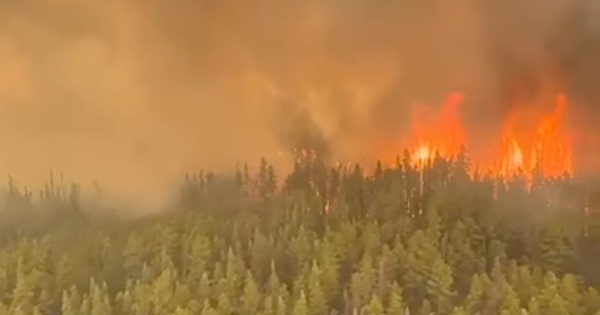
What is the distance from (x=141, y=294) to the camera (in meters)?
12.7

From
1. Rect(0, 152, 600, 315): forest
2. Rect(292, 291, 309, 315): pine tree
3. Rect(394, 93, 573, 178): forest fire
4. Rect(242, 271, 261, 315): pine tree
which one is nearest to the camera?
Rect(292, 291, 309, 315): pine tree

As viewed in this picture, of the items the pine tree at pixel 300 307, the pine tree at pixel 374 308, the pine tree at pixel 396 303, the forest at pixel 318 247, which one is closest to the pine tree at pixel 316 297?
the forest at pixel 318 247

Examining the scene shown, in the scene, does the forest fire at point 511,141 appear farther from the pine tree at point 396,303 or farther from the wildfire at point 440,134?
the pine tree at point 396,303

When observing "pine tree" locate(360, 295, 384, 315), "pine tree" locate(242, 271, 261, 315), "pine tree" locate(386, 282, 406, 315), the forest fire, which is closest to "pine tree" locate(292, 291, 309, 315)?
"pine tree" locate(242, 271, 261, 315)

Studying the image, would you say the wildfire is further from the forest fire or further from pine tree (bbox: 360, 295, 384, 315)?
pine tree (bbox: 360, 295, 384, 315)

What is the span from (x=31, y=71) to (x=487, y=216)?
17.1 ft

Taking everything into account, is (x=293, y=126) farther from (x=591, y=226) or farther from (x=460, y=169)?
(x=591, y=226)

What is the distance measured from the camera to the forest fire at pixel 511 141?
14.3 metres

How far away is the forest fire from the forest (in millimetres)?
120

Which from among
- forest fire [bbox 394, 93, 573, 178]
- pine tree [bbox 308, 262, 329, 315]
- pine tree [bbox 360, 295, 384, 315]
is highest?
forest fire [bbox 394, 93, 573, 178]

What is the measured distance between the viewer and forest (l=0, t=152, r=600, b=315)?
12641 millimetres

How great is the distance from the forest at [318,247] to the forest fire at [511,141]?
4.7 inches

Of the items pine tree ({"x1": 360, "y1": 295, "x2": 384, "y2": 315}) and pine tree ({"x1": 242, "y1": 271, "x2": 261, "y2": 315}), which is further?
pine tree ({"x1": 242, "y1": 271, "x2": 261, "y2": 315})

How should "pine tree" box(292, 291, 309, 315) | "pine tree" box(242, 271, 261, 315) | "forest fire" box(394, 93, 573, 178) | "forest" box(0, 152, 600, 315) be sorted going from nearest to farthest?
"pine tree" box(292, 291, 309, 315)
"pine tree" box(242, 271, 261, 315)
"forest" box(0, 152, 600, 315)
"forest fire" box(394, 93, 573, 178)
